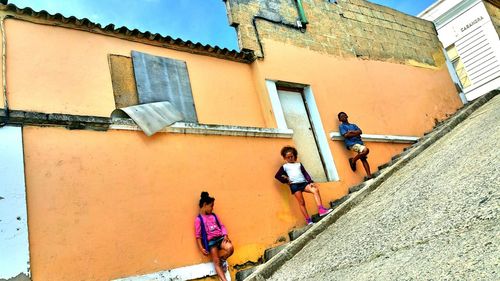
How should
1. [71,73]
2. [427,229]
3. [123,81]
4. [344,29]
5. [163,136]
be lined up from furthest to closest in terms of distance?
[344,29] → [123,81] → [163,136] → [71,73] → [427,229]

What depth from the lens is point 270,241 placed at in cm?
632

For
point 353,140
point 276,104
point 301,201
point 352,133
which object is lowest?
point 301,201

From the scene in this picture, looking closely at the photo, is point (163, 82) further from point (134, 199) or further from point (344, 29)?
point (344, 29)

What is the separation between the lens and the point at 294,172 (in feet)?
21.9

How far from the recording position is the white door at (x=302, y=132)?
783cm

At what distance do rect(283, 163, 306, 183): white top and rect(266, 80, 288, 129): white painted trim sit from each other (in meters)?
1.03

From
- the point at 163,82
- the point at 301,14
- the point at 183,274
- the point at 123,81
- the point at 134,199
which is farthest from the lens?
the point at 301,14

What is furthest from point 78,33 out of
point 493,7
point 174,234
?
point 493,7

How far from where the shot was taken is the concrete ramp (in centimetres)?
246

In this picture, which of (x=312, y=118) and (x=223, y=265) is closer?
(x=223, y=265)

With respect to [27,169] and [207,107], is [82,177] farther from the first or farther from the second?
[207,107]

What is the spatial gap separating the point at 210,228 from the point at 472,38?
16.1m

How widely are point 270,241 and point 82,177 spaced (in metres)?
2.81

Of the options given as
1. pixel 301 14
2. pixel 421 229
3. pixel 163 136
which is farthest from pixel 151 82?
pixel 421 229
